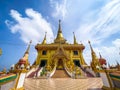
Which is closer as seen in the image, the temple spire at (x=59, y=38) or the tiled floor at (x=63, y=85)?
the tiled floor at (x=63, y=85)

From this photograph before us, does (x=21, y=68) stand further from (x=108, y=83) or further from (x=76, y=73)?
(x=76, y=73)

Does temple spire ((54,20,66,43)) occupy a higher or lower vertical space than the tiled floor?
higher

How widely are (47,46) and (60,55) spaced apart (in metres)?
5.81

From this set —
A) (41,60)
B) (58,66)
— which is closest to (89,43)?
(58,66)

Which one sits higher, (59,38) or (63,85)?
(59,38)

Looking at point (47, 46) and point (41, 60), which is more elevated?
point (47, 46)

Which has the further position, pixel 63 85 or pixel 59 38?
pixel 59 38

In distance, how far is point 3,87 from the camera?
368cm

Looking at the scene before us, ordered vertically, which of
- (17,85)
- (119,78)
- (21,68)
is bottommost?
(17,85)

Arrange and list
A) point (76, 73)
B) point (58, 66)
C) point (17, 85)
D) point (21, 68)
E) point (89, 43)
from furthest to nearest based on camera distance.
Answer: point (58, 66) → point (89, 43) → point (76, 73) → point (21, 68) → point (17, 85)

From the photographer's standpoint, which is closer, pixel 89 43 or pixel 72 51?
pixel 89 43

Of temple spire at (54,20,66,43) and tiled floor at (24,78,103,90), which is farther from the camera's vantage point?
temple spire at (54,20,66,43)

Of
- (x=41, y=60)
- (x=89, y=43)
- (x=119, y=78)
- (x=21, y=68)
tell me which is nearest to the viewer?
(x=119, y=78)

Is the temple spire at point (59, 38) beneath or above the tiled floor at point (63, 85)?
above
